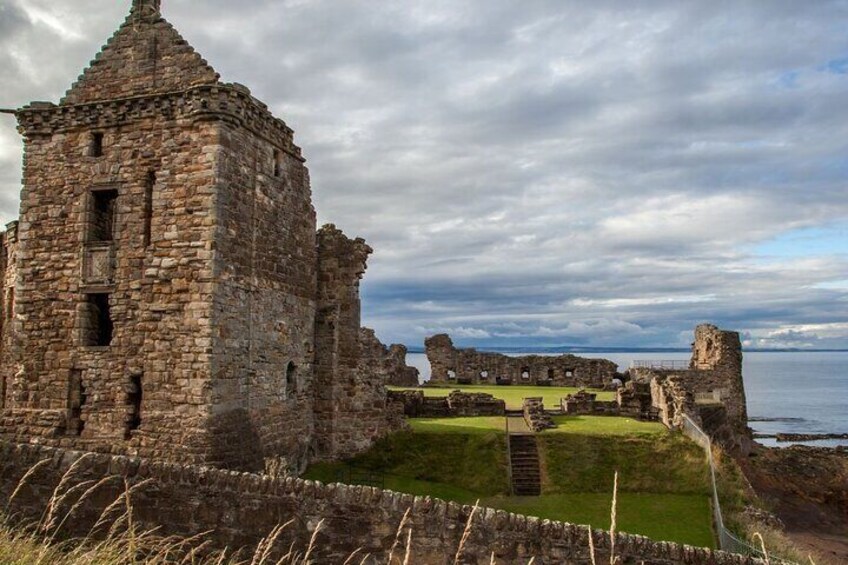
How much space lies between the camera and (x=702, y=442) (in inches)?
865

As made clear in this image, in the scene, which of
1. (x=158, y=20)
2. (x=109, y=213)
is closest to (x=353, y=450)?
(x=109, y=213)

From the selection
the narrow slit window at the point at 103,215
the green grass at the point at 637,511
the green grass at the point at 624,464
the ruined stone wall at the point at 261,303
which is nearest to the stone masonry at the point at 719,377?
the green grass at the point at 624,464

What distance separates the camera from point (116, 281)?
17438mm

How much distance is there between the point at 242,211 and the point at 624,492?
13429 mm

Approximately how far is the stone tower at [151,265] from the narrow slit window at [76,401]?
0.12 feet

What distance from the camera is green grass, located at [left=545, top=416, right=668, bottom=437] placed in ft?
75.7

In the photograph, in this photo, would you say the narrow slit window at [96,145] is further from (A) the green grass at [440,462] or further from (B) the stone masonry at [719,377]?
(B) the stone masonry at [719,377]

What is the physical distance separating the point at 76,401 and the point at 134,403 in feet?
5.68

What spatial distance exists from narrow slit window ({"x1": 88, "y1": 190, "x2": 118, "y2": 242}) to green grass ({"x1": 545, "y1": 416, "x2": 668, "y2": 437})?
14.7m

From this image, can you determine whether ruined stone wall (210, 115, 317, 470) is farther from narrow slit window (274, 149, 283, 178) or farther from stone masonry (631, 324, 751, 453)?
stone masonry (631, 324, 751, 453)

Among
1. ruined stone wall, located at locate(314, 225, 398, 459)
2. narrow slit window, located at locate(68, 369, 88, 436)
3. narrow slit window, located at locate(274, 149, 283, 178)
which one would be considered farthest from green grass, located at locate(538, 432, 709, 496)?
narrow slit window, located at locate(68, 369, 88, 436)

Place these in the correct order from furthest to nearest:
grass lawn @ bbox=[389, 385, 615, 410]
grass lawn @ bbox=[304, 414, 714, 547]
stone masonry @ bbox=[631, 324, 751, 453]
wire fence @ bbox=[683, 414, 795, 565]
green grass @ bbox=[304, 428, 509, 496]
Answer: stone masonry @ bbox=[631, 324, 751, 453]
grass lawn @ bbox=[389, 385, 615, 410]
green grass @ bbox=[304, 428, 509, 496]
grass lawn @ bbox=[304, 414, 714, 547]
wire fence @ bbox=[683, 414, 795, 565]

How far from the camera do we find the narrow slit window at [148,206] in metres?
17.5

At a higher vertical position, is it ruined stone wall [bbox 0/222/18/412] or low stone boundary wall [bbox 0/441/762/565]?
ruined stone wall [bbox 0/222/18/412]
